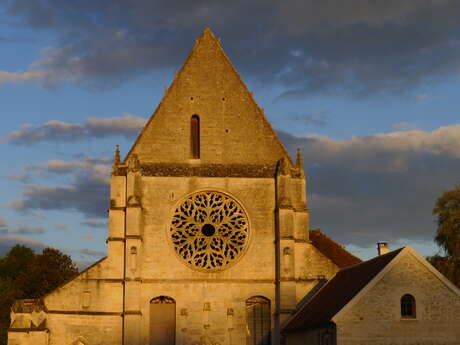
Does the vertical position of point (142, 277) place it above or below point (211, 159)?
below

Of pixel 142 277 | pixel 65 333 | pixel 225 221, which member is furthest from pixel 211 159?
pixel 65 333

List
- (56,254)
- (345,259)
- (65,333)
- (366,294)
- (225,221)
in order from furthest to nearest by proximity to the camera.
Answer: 1. (56,254)
2. (345,259)
3. (225,221)
4. (65,333)
5. (366,294)

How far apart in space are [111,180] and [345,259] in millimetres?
14024

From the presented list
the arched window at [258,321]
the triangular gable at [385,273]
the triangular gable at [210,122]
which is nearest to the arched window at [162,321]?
the arched window at [258,321]

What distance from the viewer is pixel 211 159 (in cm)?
3912

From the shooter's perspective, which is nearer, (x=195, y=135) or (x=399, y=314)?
(x=399, y=314)

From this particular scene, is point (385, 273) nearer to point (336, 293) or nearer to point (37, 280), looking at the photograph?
point (336, 293)

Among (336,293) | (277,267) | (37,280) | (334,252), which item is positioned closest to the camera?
(336,293)

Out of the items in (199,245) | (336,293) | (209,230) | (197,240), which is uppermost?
(209,230)

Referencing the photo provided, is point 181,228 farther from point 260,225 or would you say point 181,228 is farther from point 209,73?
point 209,73

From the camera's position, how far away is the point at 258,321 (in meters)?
37.5

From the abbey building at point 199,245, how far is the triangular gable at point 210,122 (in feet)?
0.16

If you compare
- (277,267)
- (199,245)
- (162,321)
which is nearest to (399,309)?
(277,267)

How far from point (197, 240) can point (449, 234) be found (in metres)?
13.1
